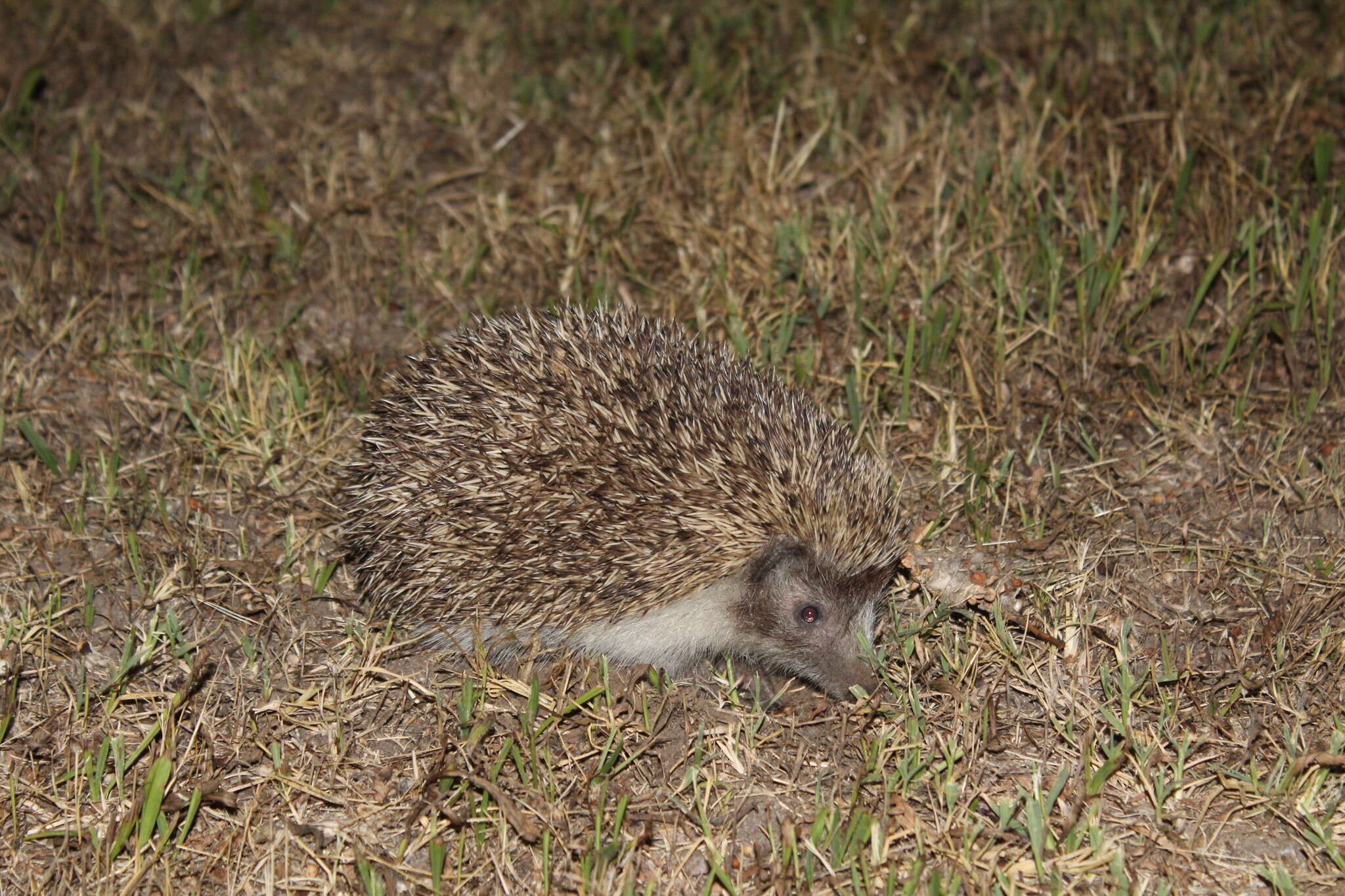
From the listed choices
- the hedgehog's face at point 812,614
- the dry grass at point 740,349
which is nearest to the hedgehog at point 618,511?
the hedgehog's face at point 812,614

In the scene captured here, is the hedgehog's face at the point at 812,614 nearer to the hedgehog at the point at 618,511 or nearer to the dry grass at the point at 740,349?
the hedgehog at the point at 618,511

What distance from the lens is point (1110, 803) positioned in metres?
3.57

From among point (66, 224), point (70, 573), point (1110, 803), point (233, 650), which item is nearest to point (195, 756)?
point (233, 650)

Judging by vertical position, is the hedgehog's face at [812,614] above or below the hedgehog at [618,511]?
below

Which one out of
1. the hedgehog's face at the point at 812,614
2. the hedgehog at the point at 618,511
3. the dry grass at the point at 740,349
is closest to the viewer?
the dry grass at the point at 740,349

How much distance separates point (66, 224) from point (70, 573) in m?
2.34

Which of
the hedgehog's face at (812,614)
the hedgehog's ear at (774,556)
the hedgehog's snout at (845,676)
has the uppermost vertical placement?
the hedgehog's ear at (774,556)

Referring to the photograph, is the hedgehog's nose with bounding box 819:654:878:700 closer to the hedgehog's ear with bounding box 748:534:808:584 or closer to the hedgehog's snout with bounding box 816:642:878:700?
the hedgehog's snout with bounding box 816:642:878:700

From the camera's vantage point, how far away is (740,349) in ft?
16.6

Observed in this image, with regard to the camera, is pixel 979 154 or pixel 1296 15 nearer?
pixel 979 154

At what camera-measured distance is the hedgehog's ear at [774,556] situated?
13.2 feet

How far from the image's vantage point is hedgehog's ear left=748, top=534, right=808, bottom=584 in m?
4.04

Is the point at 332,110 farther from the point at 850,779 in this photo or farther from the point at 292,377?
the point at 850,779

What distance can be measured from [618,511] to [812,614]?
0.77 metres
